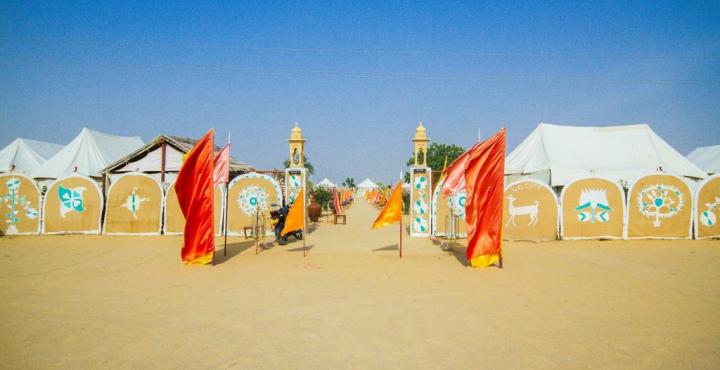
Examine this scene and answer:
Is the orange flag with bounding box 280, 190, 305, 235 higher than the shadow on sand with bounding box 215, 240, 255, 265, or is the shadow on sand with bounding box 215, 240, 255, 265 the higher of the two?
the orange flag with bounding box 280, 190, 305, 235

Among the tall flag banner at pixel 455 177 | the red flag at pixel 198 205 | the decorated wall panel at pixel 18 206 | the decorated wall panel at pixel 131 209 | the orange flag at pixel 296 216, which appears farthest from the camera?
the decorated wall panel at pixel 131 209

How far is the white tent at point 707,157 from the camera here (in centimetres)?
2543

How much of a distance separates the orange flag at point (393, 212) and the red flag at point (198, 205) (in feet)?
12.3

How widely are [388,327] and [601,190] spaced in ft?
36.0

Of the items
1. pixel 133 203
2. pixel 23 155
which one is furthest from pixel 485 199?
pixel 23 155

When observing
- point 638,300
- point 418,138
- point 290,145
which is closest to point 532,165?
point 418,138

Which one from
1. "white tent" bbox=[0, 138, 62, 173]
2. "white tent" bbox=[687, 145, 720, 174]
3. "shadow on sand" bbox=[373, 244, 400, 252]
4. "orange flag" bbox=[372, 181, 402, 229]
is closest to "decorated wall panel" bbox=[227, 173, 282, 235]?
"shadow on sand" bbox=[373, 244, 400, 252]

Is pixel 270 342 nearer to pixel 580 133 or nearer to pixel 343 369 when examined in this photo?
pixel 343 369

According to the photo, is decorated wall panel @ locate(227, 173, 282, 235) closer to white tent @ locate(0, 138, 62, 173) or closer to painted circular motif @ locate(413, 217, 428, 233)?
painted circular motif @ locate(413, 217, 428, 233)

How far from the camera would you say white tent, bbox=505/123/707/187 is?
17.9 metres

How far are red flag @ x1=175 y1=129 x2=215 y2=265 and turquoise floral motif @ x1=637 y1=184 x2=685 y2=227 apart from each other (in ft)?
42.7

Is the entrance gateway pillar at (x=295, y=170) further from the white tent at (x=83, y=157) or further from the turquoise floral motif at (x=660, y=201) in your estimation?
the white tent at (x=83, y=157)

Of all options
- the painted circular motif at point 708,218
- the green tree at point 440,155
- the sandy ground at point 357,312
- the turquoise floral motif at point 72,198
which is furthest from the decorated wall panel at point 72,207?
the green tree at point 440,155

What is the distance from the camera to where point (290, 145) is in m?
14.7
